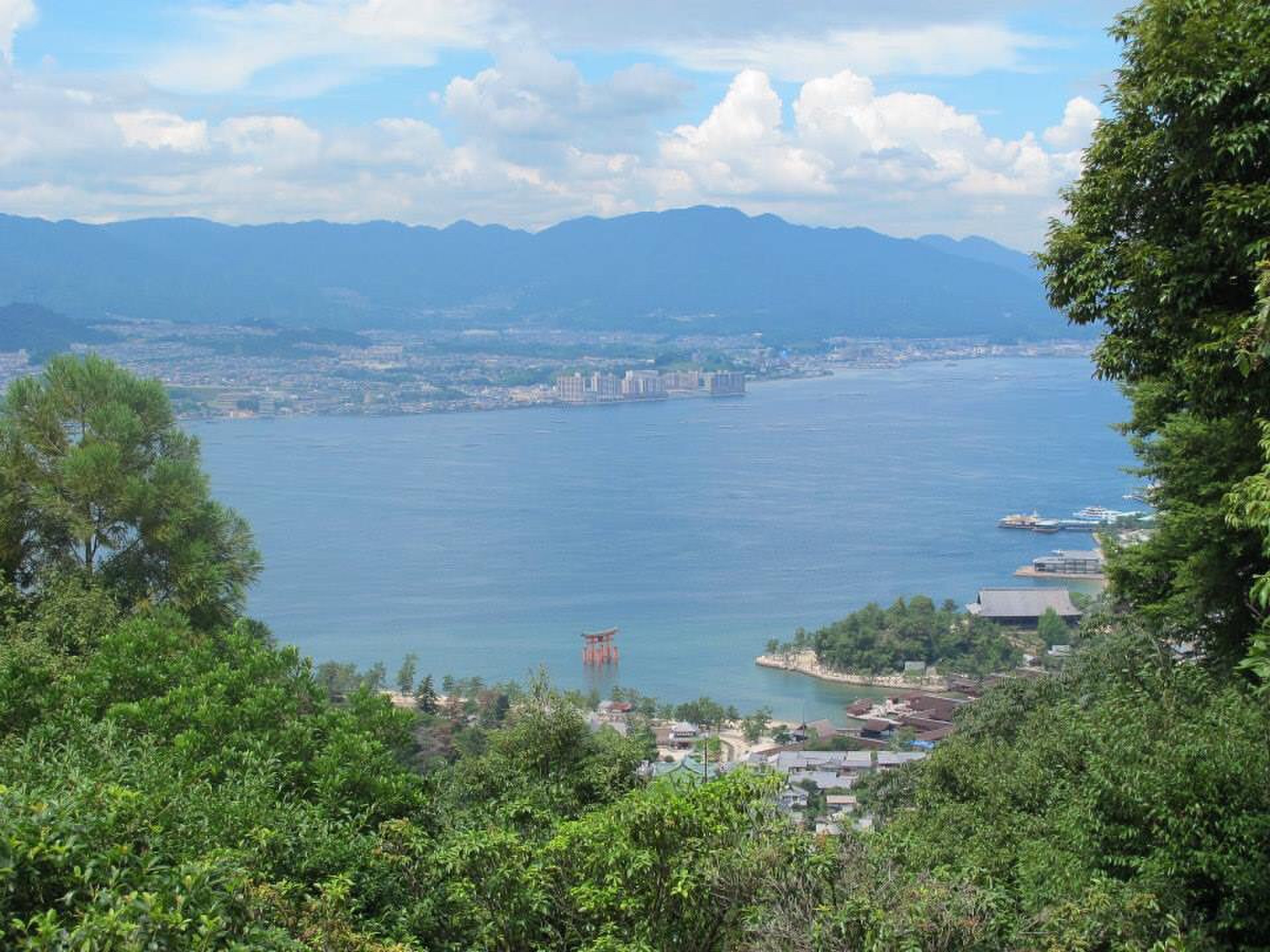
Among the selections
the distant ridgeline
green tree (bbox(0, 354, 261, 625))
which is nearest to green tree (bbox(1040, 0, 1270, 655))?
green tree (bbox(0, 354, 261, 625))

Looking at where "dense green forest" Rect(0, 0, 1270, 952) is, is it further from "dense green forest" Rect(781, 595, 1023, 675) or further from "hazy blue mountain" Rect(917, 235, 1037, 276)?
"hazy blue mountain" Rect(917, 235, 1037, 276)

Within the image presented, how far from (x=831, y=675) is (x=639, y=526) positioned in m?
9.09

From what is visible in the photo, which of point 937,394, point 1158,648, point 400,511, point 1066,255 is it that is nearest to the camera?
point 1066,255

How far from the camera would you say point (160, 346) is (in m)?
59.8

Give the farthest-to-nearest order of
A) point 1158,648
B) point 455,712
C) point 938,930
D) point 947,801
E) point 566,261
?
point 566,261 → point 455,712 → point 947,801 → point 1158,648 → point 938,930

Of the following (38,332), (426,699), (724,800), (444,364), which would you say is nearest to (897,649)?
(426,699)

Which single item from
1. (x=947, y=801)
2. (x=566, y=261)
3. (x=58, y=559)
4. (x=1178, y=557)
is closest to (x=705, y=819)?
(x=947, y=801)

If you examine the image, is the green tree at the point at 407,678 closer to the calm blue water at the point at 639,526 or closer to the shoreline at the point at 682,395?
the calm blue water at the point at 639,526

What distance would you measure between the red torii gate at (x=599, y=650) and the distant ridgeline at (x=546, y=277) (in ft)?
218

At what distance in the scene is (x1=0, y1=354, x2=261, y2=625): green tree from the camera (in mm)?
6320

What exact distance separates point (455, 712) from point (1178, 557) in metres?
8.62

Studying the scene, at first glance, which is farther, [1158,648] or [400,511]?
[400,511]

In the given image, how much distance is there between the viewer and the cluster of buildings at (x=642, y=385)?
52.5 metres

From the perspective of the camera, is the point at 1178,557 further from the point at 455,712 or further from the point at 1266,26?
the point at 455,712
